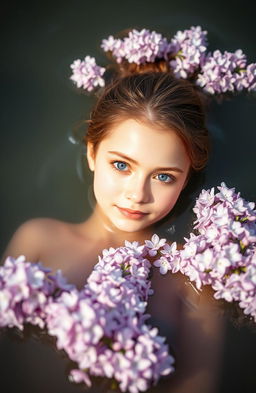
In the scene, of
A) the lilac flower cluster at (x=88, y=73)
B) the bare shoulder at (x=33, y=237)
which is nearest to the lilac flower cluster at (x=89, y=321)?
the bare shoulder at (x=33, y=237)

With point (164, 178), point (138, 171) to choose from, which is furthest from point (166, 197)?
point (138, 171)

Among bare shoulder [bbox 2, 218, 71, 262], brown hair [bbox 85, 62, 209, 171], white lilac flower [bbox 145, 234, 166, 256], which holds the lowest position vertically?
bare shoulder [bbox 2, 218, 71, 262]

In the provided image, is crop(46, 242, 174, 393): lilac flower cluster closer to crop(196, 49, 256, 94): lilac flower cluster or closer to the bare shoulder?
the bare shoulder

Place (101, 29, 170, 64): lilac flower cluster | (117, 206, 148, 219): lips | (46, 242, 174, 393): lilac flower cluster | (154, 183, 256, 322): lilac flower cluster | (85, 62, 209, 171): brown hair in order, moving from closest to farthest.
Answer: (46, 242, 174, 393): lilac flower cluster → (154, 183, 256, 322): lilac flower cluster → (85, 62, 209, 171): brown hair → (117, 206, 148, 219): lips → (101, 29, 170, 64): lilac flower cluster

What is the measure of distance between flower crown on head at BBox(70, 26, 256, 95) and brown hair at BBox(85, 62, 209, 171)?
0.55 m

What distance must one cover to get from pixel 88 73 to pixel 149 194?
1189mm

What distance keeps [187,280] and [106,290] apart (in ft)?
2.33

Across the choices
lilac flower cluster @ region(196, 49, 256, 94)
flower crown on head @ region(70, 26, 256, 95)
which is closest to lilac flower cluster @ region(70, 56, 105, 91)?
flower crown on head @ region(70, 26, 256, 95)

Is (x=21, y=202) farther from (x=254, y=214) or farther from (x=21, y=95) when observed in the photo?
(x=254, y=214)

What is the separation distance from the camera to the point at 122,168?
2.12 m

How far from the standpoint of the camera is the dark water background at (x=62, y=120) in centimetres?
198

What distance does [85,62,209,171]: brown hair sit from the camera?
2094 mm

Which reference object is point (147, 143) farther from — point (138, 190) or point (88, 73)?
point (88, 73)

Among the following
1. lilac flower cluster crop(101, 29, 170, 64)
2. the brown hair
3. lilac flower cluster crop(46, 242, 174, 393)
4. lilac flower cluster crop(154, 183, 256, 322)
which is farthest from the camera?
lilac flower cluster crop(101, 29, 170, 64)
